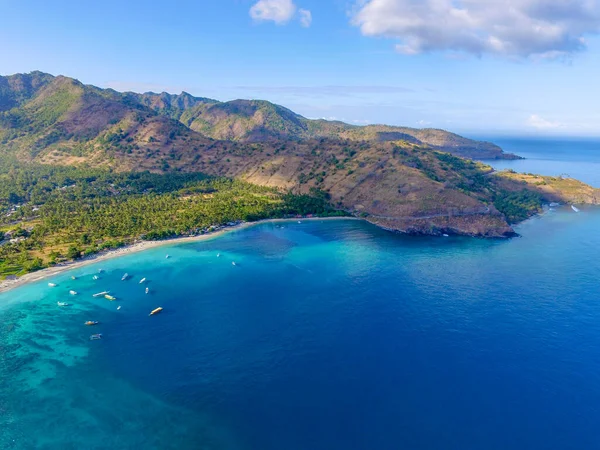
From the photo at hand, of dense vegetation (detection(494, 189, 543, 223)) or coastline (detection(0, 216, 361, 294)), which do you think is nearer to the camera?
coastline (detection(0, 216, 361, 294))

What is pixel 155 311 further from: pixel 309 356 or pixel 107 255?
pixel 107 255

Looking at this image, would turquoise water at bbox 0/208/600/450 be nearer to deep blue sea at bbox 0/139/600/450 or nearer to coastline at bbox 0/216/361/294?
deep blue sea at bbox 0/139/600/450

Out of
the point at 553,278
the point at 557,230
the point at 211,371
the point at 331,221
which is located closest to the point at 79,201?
the point at 331,221

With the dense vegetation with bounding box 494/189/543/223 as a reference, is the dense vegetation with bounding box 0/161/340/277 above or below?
below

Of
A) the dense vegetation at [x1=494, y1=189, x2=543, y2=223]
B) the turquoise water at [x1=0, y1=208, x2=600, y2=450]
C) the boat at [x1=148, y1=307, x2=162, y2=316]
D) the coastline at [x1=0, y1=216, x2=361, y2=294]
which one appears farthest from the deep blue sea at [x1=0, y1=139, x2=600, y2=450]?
the dense vegetation at [x1=494, y1=189, x2=543, y2=223]

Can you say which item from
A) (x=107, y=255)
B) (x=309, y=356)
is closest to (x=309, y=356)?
(x=309, y=356)

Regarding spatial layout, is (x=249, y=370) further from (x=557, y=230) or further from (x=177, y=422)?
(x=557, y=230)

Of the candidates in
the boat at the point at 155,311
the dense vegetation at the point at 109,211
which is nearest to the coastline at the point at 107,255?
the dense vegetation at the point at 109,211
